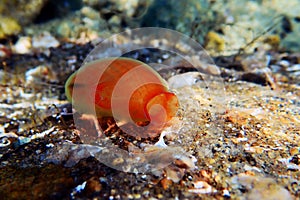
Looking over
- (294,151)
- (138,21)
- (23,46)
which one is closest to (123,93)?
(294,151)

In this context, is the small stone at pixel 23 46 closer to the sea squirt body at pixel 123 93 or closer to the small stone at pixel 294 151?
the sea squirt body at pixel 123 93

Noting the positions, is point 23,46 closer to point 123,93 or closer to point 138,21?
point 138,21

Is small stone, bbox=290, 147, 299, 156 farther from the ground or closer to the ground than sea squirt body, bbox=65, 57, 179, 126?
closer to the ground

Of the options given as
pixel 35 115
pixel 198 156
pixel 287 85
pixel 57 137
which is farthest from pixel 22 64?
pixel 287 85

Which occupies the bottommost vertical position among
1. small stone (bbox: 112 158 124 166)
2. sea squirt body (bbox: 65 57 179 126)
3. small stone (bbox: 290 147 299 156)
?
small stone (bbox: 290 147 299 156)

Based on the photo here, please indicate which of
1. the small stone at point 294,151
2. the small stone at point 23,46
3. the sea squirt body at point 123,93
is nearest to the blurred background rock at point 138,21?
the small stone at point 23,46

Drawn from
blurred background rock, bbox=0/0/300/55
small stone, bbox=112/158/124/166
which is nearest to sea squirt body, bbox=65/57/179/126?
small stone, bbox=112/158/124/166

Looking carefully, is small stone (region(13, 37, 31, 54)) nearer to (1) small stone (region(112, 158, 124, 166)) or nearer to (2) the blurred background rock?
(2) the blurred background rock

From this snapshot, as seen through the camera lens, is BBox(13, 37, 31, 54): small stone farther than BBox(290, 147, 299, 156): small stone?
Yes

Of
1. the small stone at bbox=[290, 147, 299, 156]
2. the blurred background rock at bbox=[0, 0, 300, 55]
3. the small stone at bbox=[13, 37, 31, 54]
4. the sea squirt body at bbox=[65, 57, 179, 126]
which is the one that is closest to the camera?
the small stone at bbox=[290, 147, 299, 156]
